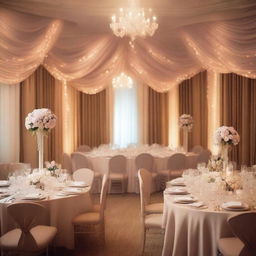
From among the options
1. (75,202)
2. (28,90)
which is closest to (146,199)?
(75,202)

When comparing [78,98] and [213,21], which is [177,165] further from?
[78,98]

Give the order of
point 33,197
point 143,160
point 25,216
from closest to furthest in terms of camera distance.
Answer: point 25,216
point 33,197
point 143,160

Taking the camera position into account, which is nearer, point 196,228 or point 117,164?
point 196,228

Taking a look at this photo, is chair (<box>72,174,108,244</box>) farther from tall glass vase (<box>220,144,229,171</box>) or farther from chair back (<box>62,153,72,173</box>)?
chair back (<box>62,153,72,173</box>)

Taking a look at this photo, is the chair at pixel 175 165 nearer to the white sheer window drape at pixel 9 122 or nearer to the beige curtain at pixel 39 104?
the beige curtain at pixel 39 104

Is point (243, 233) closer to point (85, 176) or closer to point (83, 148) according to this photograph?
point (85, 176)

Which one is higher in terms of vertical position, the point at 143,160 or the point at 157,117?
the point at 157,117

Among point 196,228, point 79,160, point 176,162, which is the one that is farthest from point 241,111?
point 196,228

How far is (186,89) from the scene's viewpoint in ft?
36.8

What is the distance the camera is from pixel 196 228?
156 inches

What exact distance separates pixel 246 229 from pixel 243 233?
50 millimetres

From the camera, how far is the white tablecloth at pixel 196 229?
3.87 m

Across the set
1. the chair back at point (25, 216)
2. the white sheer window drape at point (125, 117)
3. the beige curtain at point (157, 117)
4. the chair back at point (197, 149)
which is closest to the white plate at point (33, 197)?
the chair back at point (25, 216)

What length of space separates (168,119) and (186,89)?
105cm
